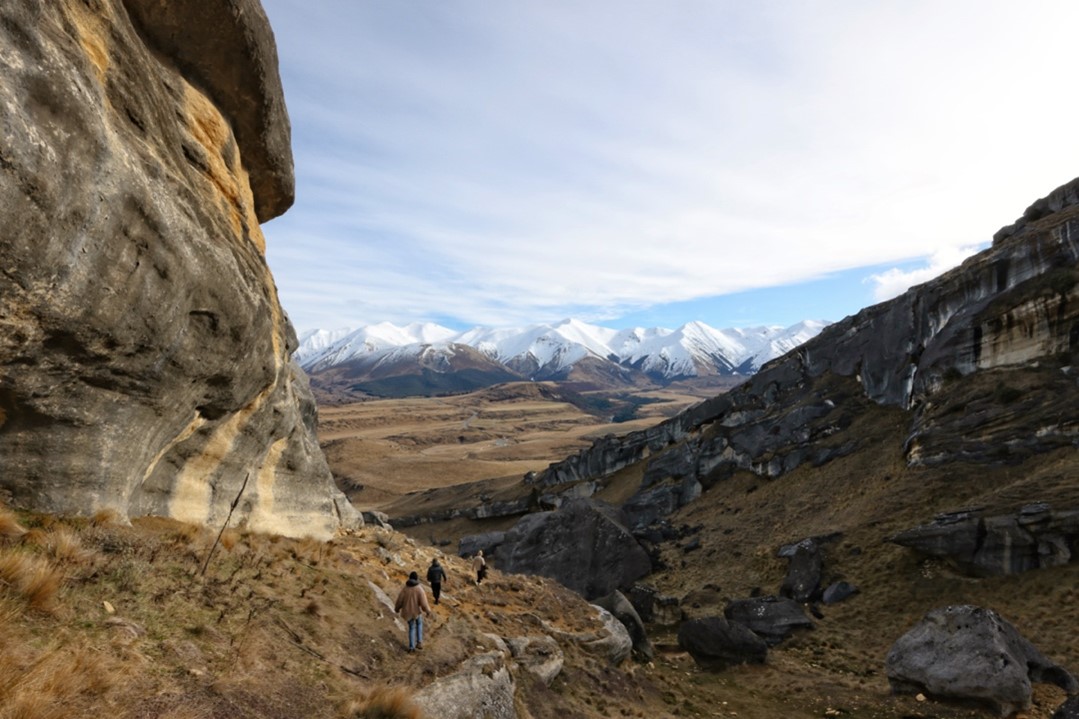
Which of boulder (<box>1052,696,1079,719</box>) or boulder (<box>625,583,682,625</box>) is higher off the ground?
boulder (<box>1052,696,1079,719</box>)

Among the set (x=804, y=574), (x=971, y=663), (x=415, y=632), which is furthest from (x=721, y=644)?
(x=415, y=632)

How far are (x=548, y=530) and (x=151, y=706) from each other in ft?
128

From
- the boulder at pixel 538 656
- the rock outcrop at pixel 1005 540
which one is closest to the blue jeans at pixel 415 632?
the boulder at pixel 538 656

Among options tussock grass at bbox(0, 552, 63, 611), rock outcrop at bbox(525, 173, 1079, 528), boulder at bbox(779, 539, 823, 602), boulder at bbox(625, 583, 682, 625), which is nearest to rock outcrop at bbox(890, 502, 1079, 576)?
boulder at bbox(779, 539, 823, 602)

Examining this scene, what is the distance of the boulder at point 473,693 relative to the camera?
10531mm

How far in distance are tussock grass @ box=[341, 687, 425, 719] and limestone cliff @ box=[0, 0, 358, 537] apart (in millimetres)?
6784

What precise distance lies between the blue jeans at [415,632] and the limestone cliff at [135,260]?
6808 mm

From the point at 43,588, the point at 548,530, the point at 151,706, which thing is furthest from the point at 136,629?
the point at 548,530

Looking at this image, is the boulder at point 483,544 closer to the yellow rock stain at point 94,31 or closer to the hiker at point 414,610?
the hiker at point 414,610

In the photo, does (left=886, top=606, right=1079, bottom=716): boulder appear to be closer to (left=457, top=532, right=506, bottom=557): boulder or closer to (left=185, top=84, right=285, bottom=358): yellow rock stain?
(left=185, top=84, right=285, bottom=358): yellow rock stain

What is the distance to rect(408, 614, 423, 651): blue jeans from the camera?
12719 mm

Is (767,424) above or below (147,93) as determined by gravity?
below

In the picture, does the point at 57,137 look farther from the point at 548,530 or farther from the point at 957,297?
the point at 957,297

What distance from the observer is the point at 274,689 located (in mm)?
8312
